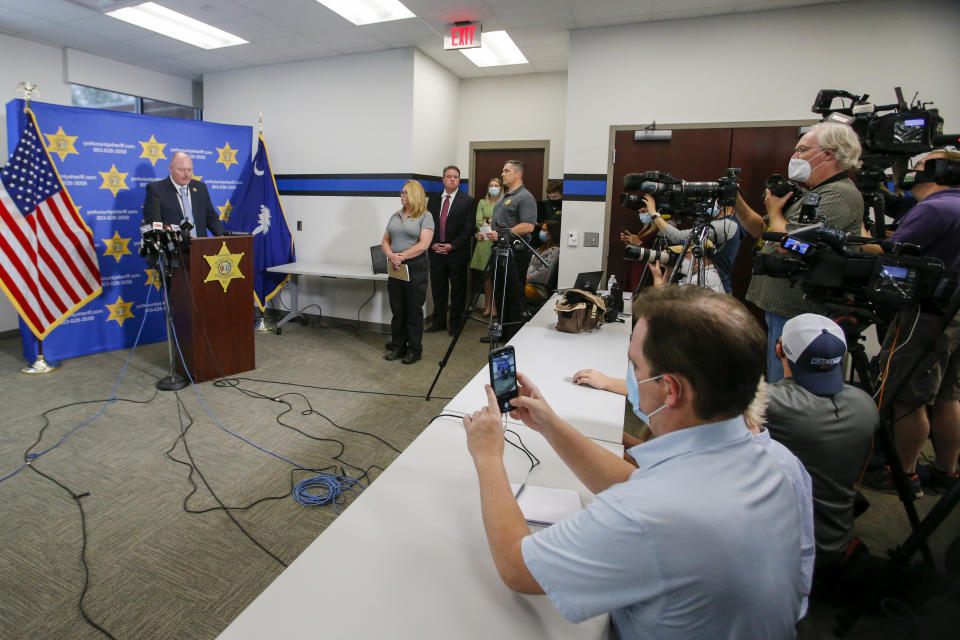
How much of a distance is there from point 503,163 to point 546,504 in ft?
16.4

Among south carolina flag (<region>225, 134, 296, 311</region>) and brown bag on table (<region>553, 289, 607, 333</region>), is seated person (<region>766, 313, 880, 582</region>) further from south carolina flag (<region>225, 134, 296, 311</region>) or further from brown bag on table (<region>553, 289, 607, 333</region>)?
south carolina flag (<region>225, 134, 296, 311</region>)

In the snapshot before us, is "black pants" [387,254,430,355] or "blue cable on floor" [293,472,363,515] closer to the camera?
"blue cable on floor" [293,472,363,515]

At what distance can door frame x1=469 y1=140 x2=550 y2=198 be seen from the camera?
5.43 meters

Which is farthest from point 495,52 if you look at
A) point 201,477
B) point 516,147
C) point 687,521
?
point 687,521

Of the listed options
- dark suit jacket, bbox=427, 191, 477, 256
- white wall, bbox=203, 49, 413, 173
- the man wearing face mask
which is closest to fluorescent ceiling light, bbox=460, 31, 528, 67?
white wall, bbox=203, 49, 413, 173

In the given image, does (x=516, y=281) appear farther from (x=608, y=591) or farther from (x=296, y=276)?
(x=296, y=276)

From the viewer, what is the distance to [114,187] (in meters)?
3.99

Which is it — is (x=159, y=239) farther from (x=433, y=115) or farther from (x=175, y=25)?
(x=433, y=115)

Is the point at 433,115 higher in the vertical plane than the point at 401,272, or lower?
higher

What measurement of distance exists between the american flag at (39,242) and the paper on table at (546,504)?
400 cm

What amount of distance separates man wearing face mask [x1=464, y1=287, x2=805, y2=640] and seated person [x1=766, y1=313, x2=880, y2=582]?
70 cm

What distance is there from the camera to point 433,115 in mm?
5160

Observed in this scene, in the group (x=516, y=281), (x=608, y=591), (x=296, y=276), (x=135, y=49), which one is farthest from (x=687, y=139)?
(x=135, y=49)

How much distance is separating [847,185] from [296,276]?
4509mm
